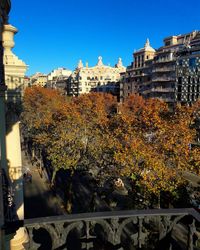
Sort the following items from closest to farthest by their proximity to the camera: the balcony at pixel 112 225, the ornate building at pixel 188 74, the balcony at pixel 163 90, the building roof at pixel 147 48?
A: the balcony at pixel 112 225 < the ornate building at pixel 188 74 < the balcony at pixel 163 90 < the building roof at pixel 147 48

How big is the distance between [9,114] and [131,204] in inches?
578

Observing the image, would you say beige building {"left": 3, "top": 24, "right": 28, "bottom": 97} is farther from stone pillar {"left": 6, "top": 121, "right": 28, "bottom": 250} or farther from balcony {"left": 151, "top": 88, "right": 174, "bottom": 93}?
balcony {"left": 151, "top": 88, "right": 174, "bottom": 93}

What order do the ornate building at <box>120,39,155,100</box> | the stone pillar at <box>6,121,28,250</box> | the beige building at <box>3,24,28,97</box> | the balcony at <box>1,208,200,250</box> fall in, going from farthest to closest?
the ornate building at <box>120,39,155,100</box> → the stone pillar at <box>6,121,28,250</box> → the beige building at <box>3,24,28,97</box> → the balcony at <box>1,208,200,250</box>

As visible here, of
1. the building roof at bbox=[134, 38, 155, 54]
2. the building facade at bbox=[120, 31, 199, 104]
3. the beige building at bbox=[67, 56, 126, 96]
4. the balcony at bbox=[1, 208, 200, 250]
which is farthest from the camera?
the beige building at bbox=[67, 56, 126, 96]

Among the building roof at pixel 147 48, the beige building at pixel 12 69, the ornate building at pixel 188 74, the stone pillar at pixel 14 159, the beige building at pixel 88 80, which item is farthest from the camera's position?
the beige building at pixel 88 80

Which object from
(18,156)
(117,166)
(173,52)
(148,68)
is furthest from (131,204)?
(148,68)

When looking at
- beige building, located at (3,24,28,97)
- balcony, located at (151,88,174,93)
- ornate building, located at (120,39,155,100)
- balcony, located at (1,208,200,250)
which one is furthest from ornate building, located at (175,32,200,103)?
balcony, located at (1,208,200,250)

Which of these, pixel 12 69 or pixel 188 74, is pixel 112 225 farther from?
pixel 188 74

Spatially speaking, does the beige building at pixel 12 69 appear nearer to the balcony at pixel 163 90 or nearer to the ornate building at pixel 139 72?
the balcony at pixel 163 90

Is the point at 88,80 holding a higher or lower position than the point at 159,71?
higher

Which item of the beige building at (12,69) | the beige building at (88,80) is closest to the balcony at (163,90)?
the beige building at (88,80)

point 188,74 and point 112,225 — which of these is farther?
point 188,74

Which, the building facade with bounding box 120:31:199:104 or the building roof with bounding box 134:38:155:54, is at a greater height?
the building roof with bounding box 134:38:155:54

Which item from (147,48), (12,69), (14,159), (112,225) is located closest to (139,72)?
(147,48)
